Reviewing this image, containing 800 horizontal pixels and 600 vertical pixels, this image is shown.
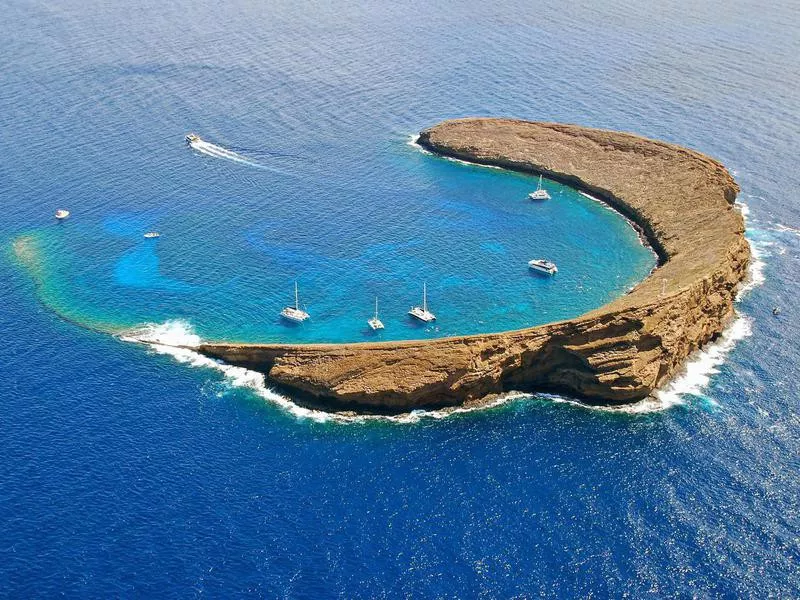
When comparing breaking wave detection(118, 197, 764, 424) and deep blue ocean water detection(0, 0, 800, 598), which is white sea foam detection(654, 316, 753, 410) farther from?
deep blue ocean water detection(0, 0, 800, 598)

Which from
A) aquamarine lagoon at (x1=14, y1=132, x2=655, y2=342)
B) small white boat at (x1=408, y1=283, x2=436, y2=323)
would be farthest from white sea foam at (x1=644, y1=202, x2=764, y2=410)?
small white boat at (x1=408, y1=283, x2=436, y2=323)

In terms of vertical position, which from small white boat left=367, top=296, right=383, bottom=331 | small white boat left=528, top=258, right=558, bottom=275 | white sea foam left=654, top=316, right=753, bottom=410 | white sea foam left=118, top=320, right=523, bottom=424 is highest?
white sea foam left=654, top=316, right=753, bottom=410

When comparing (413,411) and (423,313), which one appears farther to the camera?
(423,313)

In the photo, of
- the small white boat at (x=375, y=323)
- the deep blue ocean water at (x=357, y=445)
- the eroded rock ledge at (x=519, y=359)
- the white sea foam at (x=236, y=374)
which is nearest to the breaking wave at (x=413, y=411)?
the white sea foam at (x=236, y=374)

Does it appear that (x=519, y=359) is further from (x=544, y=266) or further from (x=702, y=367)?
(x=544, y=266)

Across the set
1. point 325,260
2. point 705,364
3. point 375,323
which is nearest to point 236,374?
point 375,323

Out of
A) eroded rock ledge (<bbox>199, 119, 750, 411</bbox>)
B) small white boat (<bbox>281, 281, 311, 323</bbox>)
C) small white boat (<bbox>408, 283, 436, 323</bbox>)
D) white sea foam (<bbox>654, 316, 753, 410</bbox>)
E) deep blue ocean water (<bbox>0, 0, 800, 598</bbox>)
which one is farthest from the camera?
small white boat (<bbox>281, 281, 311, 323</bbox>)

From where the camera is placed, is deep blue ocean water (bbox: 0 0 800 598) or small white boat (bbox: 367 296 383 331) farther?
small white boat (bbox: 367 296 383 331)

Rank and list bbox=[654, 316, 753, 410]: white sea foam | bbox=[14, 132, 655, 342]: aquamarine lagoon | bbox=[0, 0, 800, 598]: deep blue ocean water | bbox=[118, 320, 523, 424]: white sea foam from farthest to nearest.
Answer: bbox=[14, 132, 655, 342]: aquamarine lagoon
bbox=[654, 316, 753, 410]: white sea foam
bbox=[118, 320, 523, 424]: white sea foam
bbox=[0, 0, 800, 598]: deep blue ocean water
